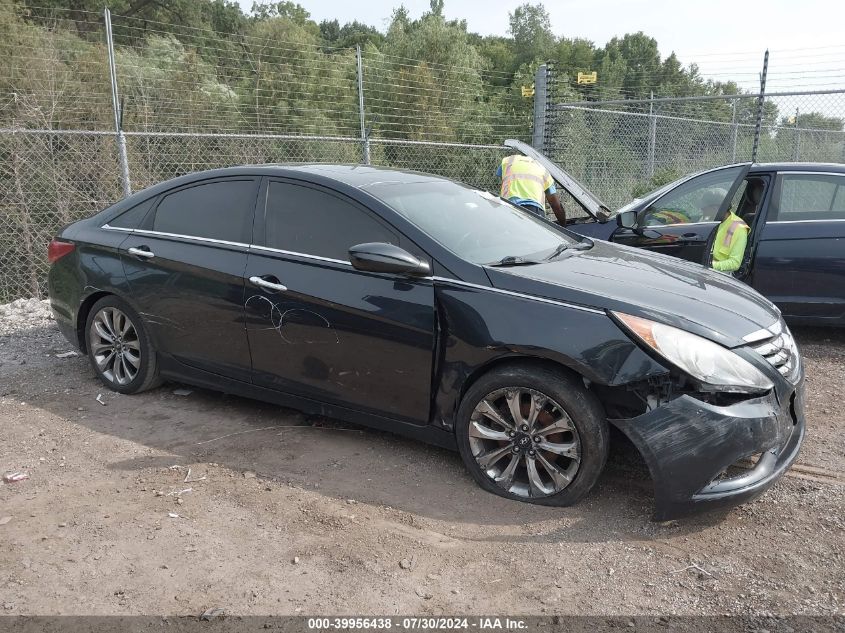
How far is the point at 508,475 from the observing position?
3396 millimetres

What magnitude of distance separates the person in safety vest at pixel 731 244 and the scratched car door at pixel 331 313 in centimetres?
348

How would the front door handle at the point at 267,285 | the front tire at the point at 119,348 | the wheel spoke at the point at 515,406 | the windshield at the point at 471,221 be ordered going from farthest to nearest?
the front tire at the point at 119,348
the front door handle at the point at 267,285
the windshield at the point at 471,221
the wheel spoke at the point at 515,406

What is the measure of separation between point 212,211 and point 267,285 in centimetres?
79

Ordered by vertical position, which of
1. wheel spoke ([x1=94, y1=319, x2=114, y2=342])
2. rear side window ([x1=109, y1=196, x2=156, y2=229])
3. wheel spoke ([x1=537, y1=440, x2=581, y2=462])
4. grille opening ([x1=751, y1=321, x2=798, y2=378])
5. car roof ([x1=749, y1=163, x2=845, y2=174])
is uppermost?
car roof ([x1=749, y1=163, x2=845, y2=174])

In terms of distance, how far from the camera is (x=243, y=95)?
552 inches

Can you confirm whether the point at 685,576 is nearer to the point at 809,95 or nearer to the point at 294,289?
the point at 294,289

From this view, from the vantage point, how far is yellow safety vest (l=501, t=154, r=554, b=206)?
696 cm

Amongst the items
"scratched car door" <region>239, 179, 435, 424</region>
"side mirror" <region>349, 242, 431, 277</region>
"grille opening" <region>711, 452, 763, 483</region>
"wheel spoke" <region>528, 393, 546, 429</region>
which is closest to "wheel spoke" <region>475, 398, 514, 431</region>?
"wheel spoke" <region>528, 393, 546, 429</region>

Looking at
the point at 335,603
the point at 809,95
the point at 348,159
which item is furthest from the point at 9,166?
the point at 809,95

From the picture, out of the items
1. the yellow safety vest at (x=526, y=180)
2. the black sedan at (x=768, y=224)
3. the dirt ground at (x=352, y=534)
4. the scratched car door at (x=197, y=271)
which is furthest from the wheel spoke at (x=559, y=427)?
the yellow safety vest at (x=526, y=180)

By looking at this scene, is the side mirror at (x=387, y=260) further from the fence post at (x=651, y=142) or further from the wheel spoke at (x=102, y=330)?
the fence post at (x=651, y=142)

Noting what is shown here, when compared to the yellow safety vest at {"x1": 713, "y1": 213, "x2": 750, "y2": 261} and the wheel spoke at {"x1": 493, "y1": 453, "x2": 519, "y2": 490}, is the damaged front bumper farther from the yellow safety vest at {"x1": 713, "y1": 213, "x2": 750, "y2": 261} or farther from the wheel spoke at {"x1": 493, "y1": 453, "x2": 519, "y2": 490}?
the yellow safety vest at {"x1": 713, "y1": 213, "x2": 750, "y2": 261}

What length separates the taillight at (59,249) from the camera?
5012 millimetres

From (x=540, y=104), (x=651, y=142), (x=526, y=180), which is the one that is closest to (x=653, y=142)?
(x=651, y=142)
